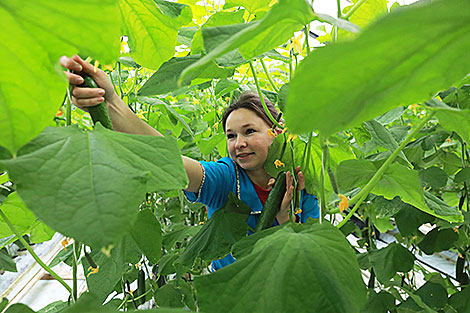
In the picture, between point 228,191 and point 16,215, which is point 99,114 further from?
point 228,191

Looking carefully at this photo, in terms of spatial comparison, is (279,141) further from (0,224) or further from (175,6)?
(0,224)

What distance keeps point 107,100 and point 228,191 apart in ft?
1.29

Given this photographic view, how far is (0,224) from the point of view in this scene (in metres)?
0.44

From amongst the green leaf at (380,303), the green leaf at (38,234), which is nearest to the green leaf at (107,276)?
the green leaf at (38,234)

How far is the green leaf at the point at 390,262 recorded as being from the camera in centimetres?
74

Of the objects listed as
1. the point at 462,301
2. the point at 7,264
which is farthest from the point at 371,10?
the point at 7,264

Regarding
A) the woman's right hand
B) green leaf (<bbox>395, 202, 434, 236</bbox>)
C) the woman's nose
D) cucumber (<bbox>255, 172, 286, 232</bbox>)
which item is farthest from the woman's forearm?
green leaf (<bbox>395, 202, 434, 236</bbox>)

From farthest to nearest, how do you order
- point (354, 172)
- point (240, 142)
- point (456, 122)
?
point (240, 142)
point (354, 172)
point (456, 122)

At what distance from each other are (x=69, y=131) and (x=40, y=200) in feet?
0.25

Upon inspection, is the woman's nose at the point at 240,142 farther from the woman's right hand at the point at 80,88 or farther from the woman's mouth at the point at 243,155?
the woman's right hand at the point at 80,88

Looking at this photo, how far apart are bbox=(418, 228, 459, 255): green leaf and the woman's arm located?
0.51 metres

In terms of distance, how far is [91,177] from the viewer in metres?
0.23

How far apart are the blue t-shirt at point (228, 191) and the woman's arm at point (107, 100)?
0.09ft

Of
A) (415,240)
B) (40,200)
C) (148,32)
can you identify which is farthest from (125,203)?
(415,240)
